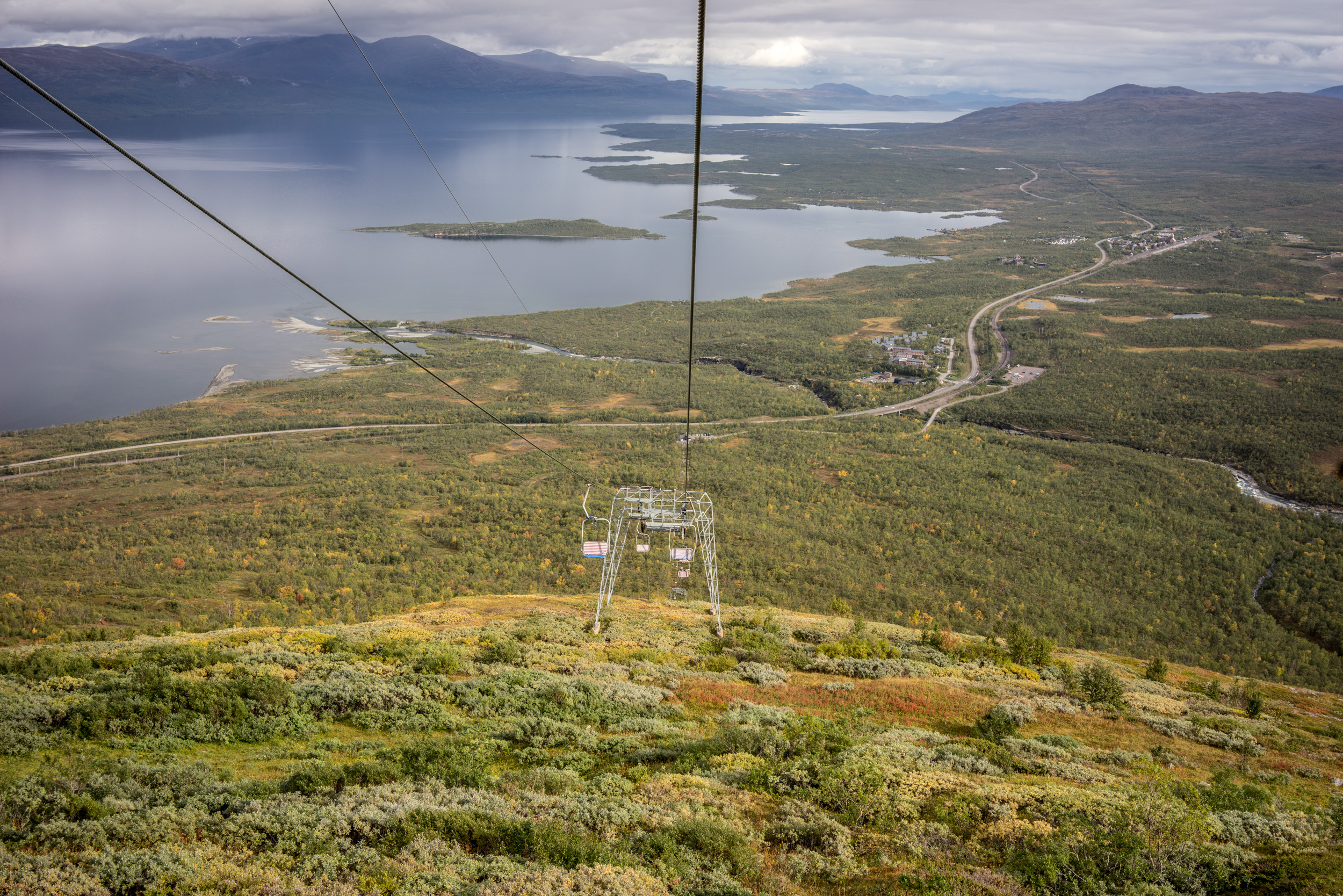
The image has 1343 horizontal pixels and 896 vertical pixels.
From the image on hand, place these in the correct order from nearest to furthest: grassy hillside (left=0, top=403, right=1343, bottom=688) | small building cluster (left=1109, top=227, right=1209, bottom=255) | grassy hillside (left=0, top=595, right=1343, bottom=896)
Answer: grassy hillside (left=0, top=595, right=1343, bottom=896), grassy hillside (left=0, top=403, right=1343, bottom=688), small building cluster (left=1109, top=227, right=1209, bottom=255)

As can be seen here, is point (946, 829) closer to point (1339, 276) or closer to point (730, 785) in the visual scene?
point (730, 785)

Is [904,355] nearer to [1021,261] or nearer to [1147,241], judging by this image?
[1021,261]

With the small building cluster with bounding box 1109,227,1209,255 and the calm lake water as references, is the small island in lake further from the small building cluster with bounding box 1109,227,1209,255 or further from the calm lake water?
the small building cluster with bounding box 1109,227,1209,255

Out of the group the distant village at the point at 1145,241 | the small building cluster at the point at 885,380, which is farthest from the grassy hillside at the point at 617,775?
the distant village at the point at 1145,241

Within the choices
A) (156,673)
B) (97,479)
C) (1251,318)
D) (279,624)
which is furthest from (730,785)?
(1251,318)

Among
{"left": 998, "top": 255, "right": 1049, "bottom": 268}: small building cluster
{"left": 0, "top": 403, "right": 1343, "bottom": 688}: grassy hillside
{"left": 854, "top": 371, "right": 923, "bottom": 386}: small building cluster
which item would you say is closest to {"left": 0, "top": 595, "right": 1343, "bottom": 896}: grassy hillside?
{"left": 0, "top": 403, "right": 1343, "bottom": 688}: grassy hillside

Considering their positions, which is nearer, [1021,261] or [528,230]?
[1021,261]

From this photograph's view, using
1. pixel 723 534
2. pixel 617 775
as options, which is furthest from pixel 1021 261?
pixel 617 775
